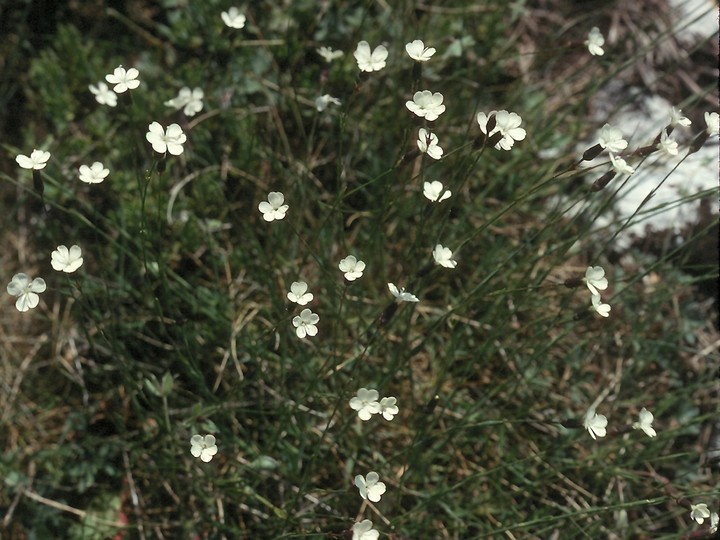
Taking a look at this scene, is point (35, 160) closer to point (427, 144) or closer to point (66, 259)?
point (66, 259)

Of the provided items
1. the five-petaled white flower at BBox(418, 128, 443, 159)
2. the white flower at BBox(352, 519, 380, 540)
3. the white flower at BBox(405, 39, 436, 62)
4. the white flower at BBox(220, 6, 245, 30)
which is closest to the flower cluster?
the white flower at BBox(352, 519, 380, 540)

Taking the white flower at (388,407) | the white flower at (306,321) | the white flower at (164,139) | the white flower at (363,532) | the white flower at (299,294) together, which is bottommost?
the white flower at (363,532)

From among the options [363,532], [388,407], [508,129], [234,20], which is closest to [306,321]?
[388,407]

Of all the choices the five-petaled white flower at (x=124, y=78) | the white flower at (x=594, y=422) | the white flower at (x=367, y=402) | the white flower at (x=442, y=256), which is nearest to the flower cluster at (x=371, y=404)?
the white flower at (x=367, y=402)

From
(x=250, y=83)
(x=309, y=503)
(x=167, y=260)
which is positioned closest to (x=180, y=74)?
(x=250, y=83)

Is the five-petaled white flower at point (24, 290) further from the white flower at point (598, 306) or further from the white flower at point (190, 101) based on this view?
the white flower at point (598, 306)

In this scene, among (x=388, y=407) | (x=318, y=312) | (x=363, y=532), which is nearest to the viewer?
(x=363, y=532)

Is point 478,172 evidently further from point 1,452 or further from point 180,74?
point 1,452
